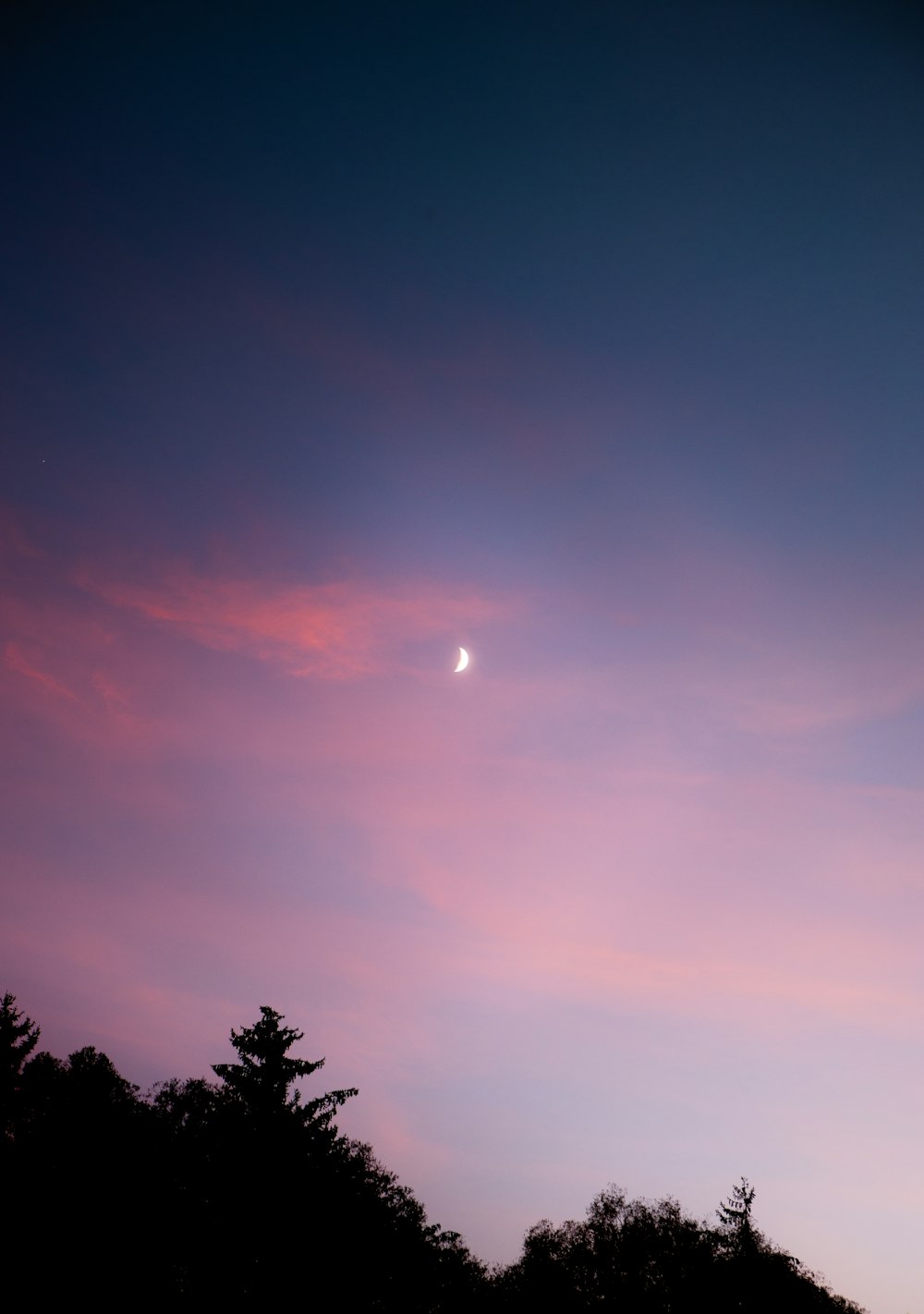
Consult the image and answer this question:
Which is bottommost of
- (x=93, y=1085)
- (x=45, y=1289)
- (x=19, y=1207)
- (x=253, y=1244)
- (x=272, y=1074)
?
(x=45, y=1289)

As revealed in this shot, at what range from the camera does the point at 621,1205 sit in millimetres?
62688

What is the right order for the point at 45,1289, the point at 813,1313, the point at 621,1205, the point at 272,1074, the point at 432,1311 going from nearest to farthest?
the point at 45,1289 → the point at 272,1074 → the point at 813,1313 → the point at 432,1311 → the point at 621,1205

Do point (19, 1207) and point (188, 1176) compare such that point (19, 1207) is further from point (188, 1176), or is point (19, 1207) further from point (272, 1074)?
point (272, 1074)

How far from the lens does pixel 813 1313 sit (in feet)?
168

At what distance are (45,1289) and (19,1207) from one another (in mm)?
A: 3302

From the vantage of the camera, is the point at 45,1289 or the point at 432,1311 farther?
the point at 432,1311

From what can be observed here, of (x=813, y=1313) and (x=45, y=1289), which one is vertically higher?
(x=813, y=1313)

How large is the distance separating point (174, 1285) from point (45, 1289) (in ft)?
16.1

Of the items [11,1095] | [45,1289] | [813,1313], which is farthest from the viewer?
[813,1313]

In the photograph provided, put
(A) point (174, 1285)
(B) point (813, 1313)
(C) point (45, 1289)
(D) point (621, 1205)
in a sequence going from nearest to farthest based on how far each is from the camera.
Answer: (C) point (45, 1289) → (A) point (174, 1285) → (B) point (813, 1313) → (D) point (621, 1205)

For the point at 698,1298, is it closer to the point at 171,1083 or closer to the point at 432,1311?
the point at 432,1311

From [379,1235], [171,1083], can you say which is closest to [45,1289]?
[379,1235]

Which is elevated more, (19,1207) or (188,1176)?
(188,1176)

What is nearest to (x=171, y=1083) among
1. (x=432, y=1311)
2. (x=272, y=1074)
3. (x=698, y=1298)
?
(x=432, y=1311)
